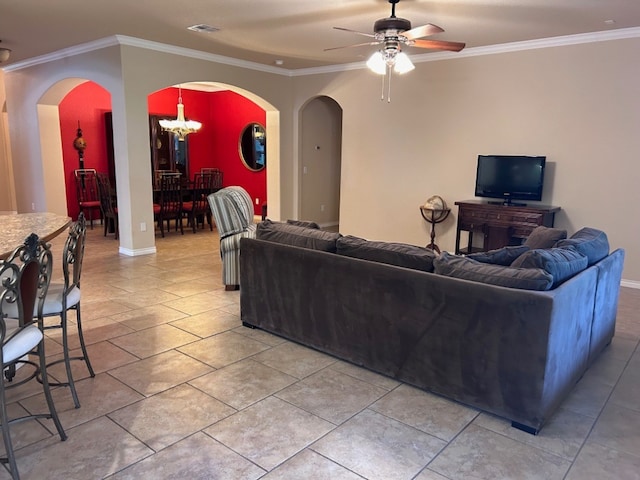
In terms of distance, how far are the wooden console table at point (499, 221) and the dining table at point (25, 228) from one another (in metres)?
4.32

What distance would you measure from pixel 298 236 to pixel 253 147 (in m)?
6.85

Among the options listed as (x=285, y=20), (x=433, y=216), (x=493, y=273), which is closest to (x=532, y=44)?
(x=433, y=216)

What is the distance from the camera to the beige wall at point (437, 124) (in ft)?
16.8

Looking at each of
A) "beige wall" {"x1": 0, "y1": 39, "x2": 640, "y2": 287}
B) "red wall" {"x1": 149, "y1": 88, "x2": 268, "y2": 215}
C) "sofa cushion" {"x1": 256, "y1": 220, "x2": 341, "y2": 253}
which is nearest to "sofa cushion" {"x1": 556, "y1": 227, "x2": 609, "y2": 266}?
"sofa cushion" {"x1": 256, "y1": 220, "x2": 341, "y2": 253}

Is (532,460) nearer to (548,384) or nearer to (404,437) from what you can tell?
(548,384)

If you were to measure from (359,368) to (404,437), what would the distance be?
2.55 feet

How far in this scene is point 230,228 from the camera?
4.79 metres

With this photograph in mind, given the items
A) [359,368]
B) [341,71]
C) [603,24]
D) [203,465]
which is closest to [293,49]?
[341,71]

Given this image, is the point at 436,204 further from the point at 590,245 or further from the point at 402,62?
the point at 590,245

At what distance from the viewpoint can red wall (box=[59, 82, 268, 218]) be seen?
8367 mm

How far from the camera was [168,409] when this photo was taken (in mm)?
2574

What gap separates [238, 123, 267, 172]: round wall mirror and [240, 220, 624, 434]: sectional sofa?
6495 mm

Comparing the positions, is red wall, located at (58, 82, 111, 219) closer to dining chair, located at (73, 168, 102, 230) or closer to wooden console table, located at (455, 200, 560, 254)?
dining chair, located at (73, 168, 102, 230)

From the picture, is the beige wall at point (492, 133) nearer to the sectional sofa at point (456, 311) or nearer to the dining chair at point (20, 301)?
the sectional sofa at point (456, 311)
